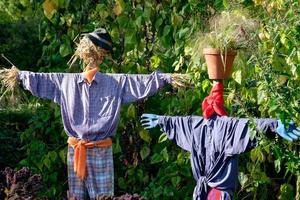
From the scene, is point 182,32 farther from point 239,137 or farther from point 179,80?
point 239,137

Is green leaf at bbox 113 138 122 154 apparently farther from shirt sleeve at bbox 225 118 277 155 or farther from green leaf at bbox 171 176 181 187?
shirt sleeve at bbox 225 118 277 155

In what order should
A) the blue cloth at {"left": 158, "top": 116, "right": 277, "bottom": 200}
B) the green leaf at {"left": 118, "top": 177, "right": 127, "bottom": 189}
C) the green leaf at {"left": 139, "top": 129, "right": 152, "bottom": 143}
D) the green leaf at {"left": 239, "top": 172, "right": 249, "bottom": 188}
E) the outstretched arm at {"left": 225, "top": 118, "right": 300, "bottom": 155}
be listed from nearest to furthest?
the outstretched arm at {"left": 225, "top": 118, "right": 300, "bottom": 155}, the blue cloth at {"left": 158, "top": 116, "right": 277, "bottom": 200}, the green leaf at {"left": 239, "top": 172, "right": 249, "bottom": 188}, the green leaf at {"left": 139, "top": 129, "right": 152, "bottom": 143}, the green leaf at {"left": 118, "top": 177, "right": 127, "bottom": 189}

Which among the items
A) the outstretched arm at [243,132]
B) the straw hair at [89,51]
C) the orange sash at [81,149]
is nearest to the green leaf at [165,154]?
the orange sash at [81,149]

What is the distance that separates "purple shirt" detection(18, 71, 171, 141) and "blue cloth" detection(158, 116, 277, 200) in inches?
8.7

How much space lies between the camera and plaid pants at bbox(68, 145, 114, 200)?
3.81 m

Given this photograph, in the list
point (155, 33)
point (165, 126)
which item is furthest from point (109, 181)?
point (155, 33)

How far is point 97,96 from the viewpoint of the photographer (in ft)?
12.4

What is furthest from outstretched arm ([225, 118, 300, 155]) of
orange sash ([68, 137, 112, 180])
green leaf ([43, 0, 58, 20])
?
green leaf ([43, 0, 58, 20])

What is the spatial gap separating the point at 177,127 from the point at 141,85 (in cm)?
30

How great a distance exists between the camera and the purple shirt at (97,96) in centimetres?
377

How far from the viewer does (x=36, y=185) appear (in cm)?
290

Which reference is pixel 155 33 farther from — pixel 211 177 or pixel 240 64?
pixel 211 177

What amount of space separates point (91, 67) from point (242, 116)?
0.77 m

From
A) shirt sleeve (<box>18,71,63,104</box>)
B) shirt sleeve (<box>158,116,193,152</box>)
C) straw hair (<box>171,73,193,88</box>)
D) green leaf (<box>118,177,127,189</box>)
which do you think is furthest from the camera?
green leaf (<box>118,177,127,189</box>)
